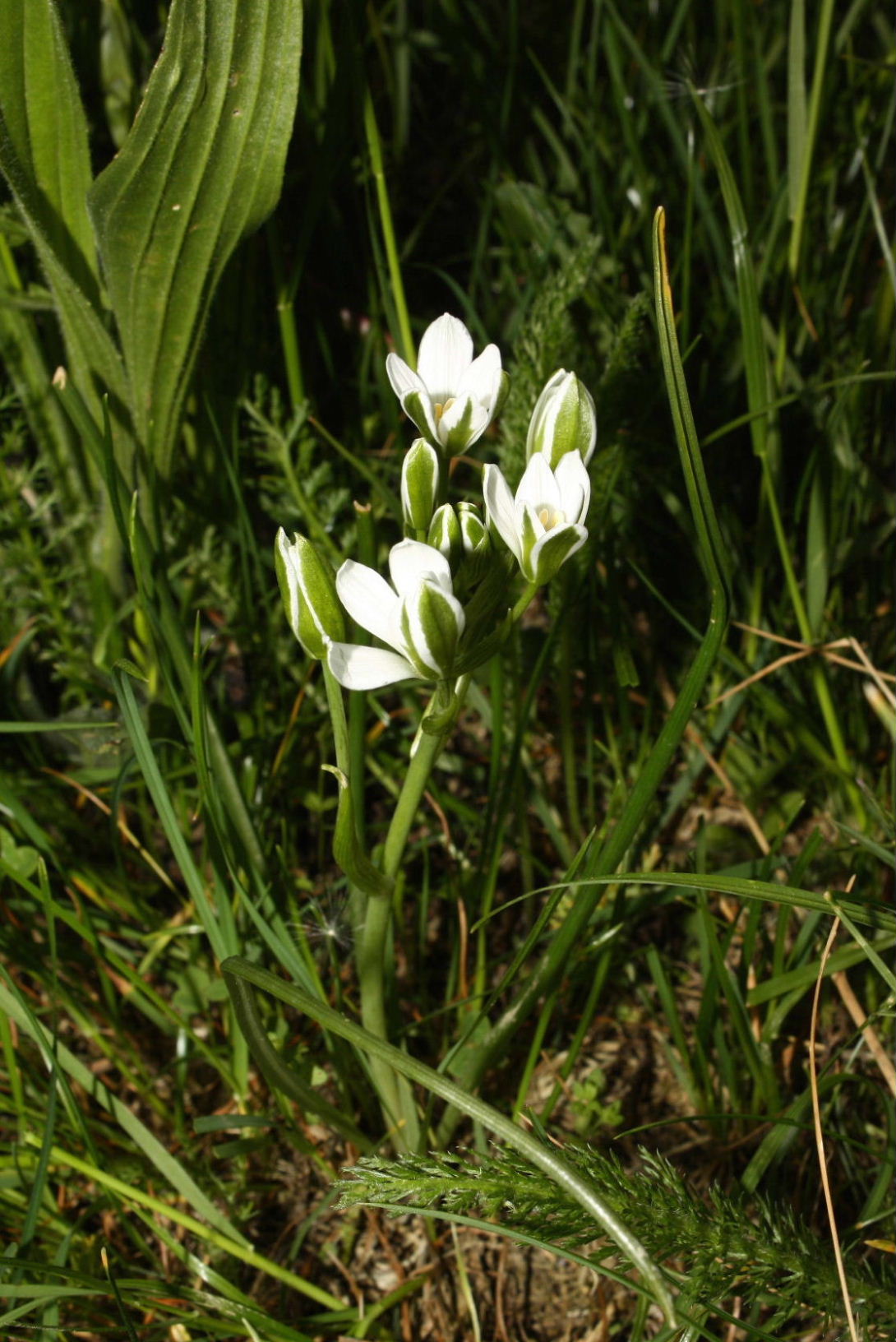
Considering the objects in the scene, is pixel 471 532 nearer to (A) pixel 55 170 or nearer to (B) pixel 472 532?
(B) pixel 472 532

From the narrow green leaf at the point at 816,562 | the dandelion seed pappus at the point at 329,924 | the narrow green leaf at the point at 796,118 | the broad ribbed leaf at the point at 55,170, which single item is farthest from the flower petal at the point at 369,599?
the narrow green leaf at the point at 796,118

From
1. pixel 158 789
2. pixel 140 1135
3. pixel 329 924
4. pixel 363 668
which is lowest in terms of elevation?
pixel 140 1135

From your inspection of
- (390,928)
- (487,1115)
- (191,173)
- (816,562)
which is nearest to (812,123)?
(816,562)

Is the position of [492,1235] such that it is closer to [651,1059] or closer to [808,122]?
[651,1059]

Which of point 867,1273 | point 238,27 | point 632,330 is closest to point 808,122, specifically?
point 632,330

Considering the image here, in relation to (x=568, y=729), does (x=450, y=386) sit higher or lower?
higher

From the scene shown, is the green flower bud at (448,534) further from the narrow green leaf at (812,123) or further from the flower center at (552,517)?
the narrow green leaf at (812,123)
